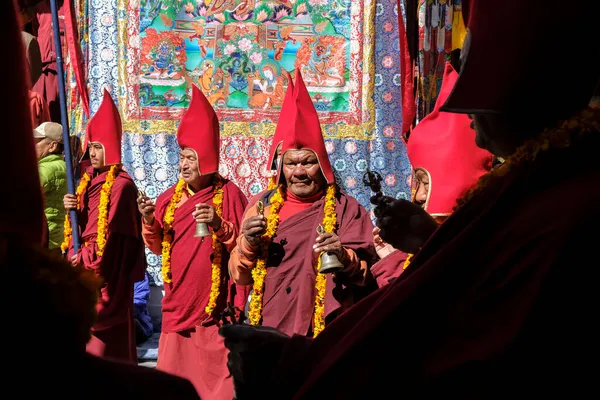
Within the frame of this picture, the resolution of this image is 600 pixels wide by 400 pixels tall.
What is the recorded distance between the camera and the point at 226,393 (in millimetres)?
5359

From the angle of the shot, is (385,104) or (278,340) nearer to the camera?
(278,340)

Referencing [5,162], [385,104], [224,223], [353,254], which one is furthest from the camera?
[385,104]

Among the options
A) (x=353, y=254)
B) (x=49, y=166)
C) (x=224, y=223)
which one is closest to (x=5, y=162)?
(x=353, y=254)

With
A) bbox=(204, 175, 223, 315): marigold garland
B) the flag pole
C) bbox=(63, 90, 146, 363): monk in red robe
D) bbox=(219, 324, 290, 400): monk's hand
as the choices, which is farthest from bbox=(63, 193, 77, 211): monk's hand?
bbox=(219, 324, 290, 400): monk's hand

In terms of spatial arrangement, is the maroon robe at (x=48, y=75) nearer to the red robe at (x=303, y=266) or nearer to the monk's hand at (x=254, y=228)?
the red robe at (x=303, y=266)

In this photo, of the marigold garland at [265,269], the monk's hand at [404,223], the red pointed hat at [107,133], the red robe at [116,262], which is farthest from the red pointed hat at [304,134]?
the monk's hand at [404,223]

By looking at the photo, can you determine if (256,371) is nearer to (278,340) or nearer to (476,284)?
(278,340)

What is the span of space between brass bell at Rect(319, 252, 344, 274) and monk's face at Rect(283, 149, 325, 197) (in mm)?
766

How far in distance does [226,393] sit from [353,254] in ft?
6.17

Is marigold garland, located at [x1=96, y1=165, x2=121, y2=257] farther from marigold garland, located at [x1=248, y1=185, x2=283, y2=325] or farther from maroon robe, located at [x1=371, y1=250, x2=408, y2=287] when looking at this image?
maroon robe, located at [x1=371, y1=250, x2=408, y2=287]

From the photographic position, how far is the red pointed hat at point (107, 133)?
240 inches

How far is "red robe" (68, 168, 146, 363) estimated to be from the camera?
18.3 ft

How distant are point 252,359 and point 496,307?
558mm

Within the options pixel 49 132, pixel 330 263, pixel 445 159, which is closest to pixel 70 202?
pixel 49 132
